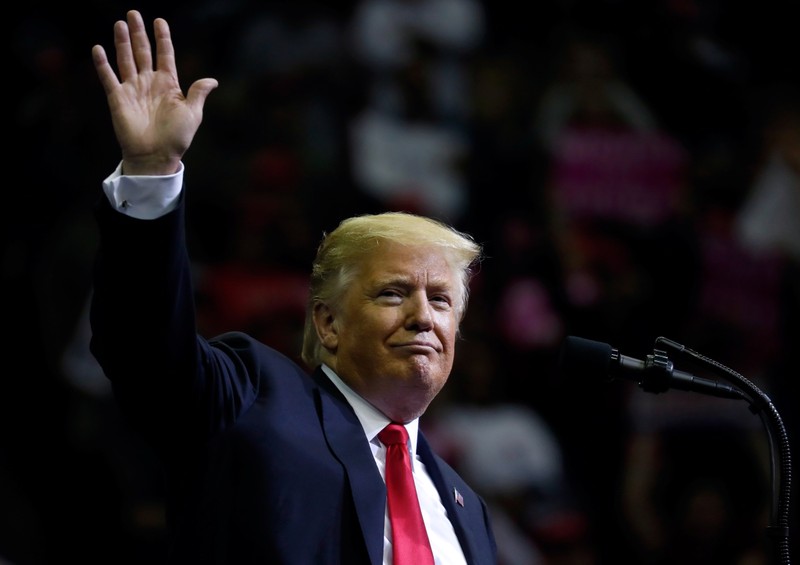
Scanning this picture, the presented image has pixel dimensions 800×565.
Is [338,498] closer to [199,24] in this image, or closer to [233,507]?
[233,507]

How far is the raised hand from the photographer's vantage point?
2.01 meters

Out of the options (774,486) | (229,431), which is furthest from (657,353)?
(229,431)

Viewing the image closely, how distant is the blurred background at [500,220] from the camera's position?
534 centimetres

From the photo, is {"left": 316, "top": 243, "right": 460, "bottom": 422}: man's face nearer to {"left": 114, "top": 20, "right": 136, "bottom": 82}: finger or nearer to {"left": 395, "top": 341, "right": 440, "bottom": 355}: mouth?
{"left": 395, "top": 341, "right": 440, "bottom": 355}: mouth

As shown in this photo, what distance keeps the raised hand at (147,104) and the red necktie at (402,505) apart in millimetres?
764

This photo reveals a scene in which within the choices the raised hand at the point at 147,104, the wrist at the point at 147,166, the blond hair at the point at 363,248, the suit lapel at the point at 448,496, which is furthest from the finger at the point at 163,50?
the suit lapel at the point at 448,496

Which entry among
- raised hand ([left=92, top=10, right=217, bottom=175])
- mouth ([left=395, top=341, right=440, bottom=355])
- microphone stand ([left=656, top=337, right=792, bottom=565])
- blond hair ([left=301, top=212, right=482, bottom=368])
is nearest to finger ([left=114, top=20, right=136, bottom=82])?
raised hand ([left=92, top=10, right=217, bottom=175])

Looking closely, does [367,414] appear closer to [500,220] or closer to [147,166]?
[147,166]

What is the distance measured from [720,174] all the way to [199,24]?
9.55 ft

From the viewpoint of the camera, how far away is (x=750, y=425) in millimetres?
6105

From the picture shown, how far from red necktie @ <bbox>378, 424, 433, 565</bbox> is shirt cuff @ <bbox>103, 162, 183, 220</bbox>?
2.40 feet

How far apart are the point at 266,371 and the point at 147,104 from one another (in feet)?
1.86

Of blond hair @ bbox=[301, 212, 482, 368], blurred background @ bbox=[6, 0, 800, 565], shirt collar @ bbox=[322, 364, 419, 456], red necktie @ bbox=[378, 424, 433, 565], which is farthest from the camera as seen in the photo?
blurred background @ bbox=[6, 0, 800, 565]

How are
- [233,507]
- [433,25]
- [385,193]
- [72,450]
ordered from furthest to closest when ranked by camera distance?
[433,25], [385,193], [72,450], [233,507]
